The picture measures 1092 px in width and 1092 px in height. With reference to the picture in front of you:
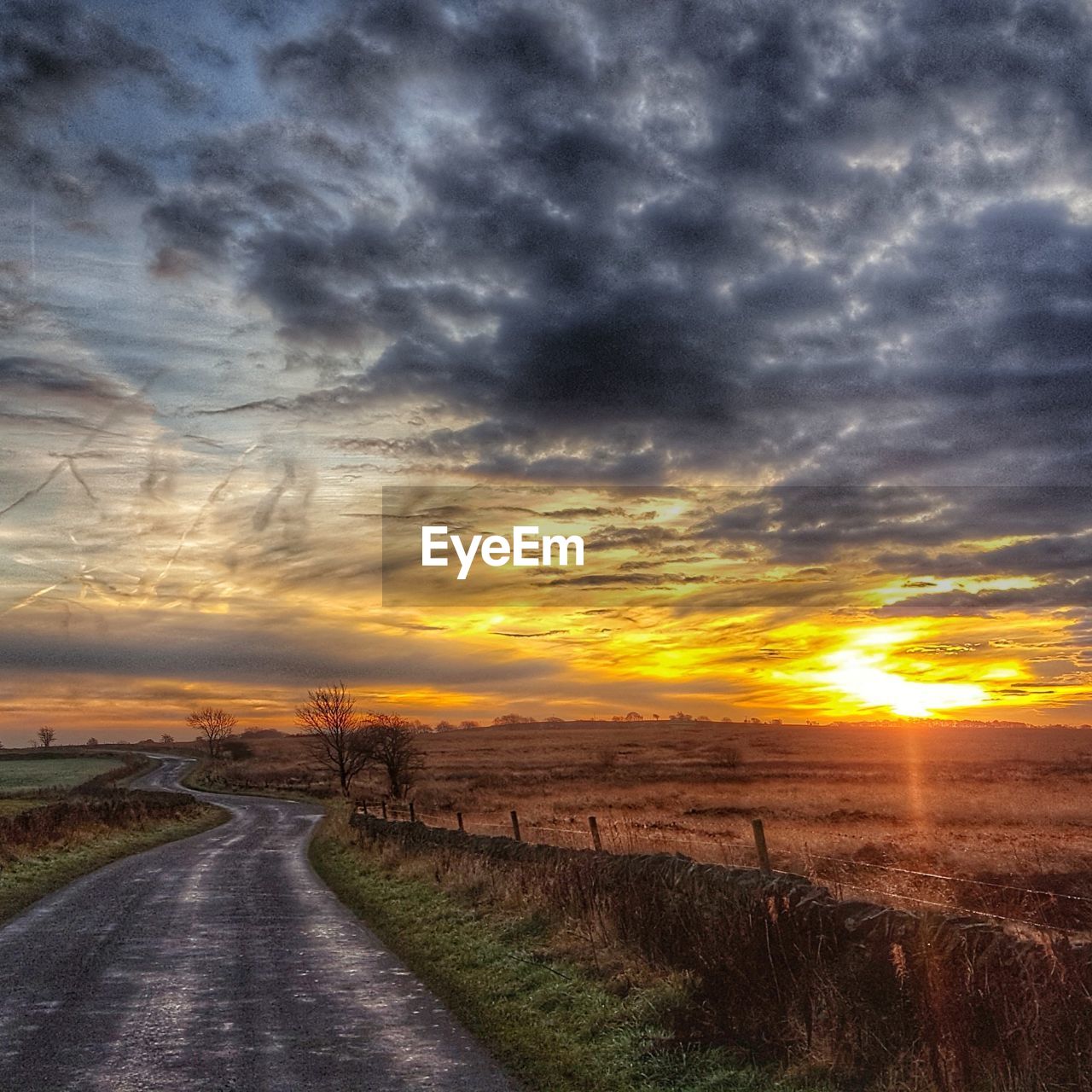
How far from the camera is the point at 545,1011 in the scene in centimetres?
1077

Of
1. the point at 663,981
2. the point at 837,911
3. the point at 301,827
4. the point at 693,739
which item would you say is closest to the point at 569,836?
the point at 663,981

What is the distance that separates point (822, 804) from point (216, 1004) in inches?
1880

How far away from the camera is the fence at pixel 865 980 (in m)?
6.95

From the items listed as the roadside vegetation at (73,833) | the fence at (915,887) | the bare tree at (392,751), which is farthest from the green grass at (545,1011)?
the bare tree at (392,751)

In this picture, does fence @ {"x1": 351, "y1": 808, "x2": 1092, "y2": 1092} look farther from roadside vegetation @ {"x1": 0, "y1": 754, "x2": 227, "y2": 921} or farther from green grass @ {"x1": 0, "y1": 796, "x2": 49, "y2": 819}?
green grass @ {"x1": 0, "y1": 796, "x2": 49, "y2": 819}

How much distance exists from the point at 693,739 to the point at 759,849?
142485 mm

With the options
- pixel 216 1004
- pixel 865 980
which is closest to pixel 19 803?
pixel 216 1004

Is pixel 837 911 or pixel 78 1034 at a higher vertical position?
pixel 837 911

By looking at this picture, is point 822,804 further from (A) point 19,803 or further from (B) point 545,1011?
(A) point 19,803

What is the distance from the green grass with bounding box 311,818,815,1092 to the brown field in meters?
3.33

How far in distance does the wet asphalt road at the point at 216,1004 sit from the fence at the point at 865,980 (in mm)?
2501

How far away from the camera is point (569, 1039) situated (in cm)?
965

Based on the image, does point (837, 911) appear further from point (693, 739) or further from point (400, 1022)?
point (693, 739)

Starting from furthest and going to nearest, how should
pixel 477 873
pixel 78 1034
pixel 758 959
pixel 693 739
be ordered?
pixel 693 739
pixel 477 873
pixel 78 1034
pixel 758 959
